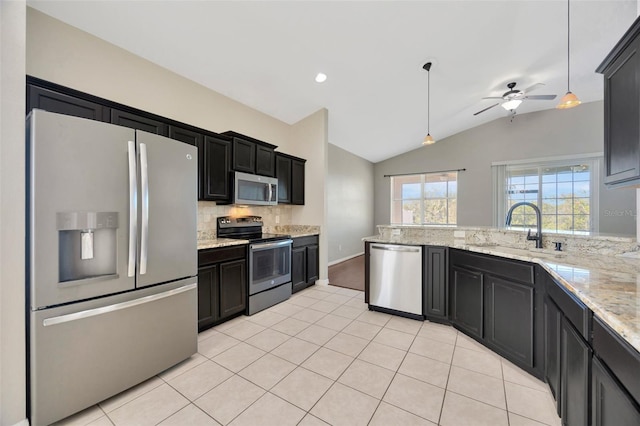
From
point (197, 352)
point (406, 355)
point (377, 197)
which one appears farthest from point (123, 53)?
point (377, 197)

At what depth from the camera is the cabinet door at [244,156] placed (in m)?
3.35

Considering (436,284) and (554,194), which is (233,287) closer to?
(436,284)

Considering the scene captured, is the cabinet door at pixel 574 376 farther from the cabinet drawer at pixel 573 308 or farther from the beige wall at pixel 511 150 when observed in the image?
the beige wall at pixel 511 150

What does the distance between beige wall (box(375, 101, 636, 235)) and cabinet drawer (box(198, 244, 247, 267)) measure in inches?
233

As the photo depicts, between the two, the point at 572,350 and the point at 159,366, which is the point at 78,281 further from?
the point at 572,350

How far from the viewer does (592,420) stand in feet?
3.49

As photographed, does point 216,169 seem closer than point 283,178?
Yes

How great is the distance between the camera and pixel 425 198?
7332 millimetres

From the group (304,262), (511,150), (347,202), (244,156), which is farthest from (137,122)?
(511,150)

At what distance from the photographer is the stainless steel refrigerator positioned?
1438 mm

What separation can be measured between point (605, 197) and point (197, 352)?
7.64 meters

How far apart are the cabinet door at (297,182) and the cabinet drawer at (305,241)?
70 centimetres

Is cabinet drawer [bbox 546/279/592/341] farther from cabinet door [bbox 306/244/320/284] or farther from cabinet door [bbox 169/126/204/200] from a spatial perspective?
cabinet door [bbox 169/126/204/200]

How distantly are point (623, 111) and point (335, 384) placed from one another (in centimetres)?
250
